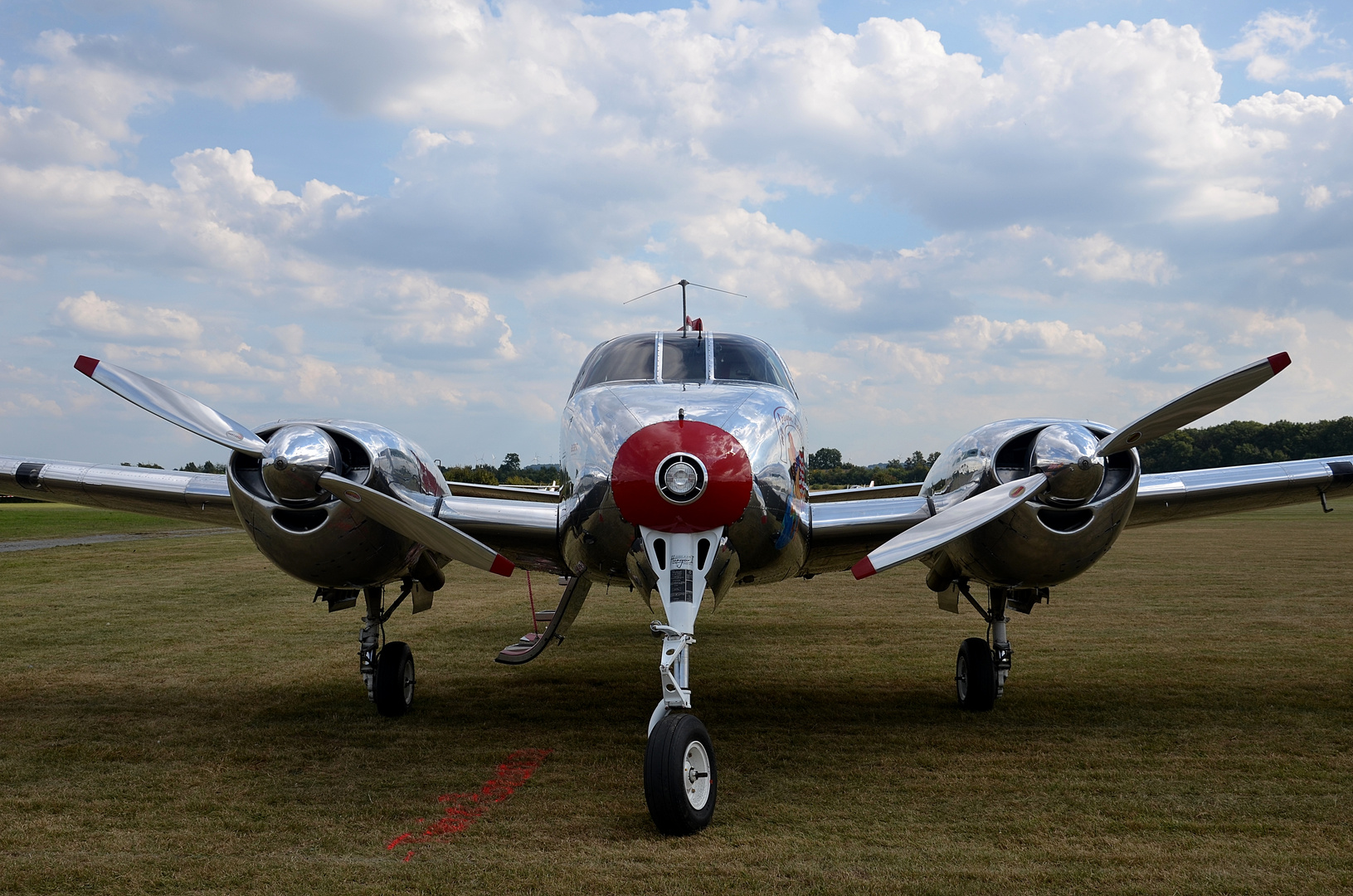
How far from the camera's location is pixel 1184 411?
6660 mm

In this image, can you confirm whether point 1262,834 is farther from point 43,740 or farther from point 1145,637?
point 43,740

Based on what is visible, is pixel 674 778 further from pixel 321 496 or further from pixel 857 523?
pixel 321 496

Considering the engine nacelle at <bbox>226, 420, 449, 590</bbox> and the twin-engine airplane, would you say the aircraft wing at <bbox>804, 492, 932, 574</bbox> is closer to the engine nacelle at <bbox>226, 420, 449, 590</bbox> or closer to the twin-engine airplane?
the twin-engine airplane

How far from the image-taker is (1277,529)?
3444cm

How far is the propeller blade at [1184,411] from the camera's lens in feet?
21.0

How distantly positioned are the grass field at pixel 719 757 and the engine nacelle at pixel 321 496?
1.42m

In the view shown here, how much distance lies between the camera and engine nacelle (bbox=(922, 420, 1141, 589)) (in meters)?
6.61

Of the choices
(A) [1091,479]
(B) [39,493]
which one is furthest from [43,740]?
(A) [1091,479]

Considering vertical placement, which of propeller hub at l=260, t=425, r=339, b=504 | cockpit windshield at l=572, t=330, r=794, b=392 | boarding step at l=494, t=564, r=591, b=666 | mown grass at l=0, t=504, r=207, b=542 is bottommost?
mown grass at l=0, t=504, r=207, b=542

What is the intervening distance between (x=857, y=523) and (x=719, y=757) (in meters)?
2.05

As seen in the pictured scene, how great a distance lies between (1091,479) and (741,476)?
2.74 m

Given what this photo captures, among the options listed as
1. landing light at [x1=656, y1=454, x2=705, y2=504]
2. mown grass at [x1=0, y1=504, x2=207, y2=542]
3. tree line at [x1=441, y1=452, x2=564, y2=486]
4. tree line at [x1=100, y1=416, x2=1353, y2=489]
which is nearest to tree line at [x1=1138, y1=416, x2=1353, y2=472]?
tree line at [x1=100, y1=416, x2=1353, y2=489]

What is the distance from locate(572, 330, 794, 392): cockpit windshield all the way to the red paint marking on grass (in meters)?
2.83

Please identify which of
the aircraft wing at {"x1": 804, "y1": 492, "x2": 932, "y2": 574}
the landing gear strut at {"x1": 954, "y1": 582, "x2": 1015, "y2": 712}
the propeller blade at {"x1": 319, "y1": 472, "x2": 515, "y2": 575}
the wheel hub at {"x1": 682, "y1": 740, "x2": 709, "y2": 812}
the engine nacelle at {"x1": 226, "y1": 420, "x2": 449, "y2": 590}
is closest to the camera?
the wheel hub at {"x1": 682, "y1": 740, "x2": 709, "y2": 812}
